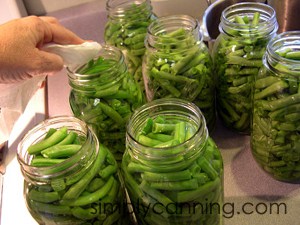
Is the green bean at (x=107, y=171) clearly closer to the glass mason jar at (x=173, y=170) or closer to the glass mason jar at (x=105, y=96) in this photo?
the glass mason jar at (x=173, y=170)

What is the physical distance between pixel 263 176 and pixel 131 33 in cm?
41

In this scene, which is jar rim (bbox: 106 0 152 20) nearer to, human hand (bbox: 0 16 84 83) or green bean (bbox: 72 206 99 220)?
human hand (bbox: 0 16 84 83)

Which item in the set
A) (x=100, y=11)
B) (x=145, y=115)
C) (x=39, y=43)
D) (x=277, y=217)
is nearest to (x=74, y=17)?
(x=100, y=11)

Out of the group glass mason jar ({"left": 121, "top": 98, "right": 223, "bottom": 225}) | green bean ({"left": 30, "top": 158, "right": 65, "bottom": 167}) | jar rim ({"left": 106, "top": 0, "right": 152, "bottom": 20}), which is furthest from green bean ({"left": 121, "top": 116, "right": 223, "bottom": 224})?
jar rim ({"left": 106, "top": 0, "right": 152, "bottom": 20})

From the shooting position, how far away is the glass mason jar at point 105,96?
25.3 inches

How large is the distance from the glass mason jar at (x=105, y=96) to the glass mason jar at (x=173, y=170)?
0.31 feet

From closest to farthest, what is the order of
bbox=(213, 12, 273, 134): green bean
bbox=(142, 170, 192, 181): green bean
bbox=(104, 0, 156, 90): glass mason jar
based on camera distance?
bbox=(142, 170, 192, 181): green bean < bbox=(213, 12, 273, 134): green bean < bbox=(104, 0, 156, 90): glass mason jar

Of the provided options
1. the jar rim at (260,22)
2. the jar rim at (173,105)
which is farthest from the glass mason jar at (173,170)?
the jar rim at (260,22)

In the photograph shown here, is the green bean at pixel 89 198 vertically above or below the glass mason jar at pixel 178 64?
below

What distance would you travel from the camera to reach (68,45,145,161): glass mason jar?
2.11ft

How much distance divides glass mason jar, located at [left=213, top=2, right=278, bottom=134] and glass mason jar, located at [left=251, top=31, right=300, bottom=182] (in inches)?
2.2

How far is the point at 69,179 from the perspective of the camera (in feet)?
1.67

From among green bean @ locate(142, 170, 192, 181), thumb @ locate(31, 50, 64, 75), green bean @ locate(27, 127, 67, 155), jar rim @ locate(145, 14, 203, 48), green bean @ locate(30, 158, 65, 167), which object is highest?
thumb @ locate(31, 50, 64, 75)

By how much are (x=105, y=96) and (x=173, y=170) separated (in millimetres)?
215
